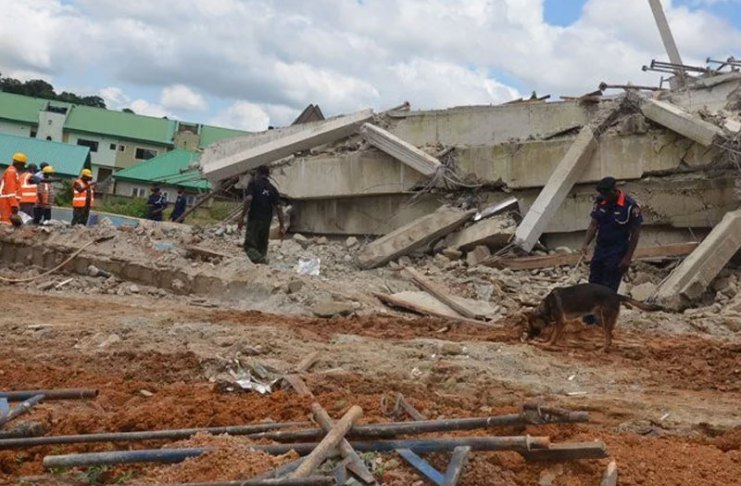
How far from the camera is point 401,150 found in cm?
1338

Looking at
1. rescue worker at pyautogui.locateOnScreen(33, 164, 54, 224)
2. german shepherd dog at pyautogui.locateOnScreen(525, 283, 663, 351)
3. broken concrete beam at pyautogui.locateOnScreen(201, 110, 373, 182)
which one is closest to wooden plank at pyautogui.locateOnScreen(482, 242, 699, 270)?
german shepherd dog at pyautogui.locateOnScreen(525, 283, 663, 351)

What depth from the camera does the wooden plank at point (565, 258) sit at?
11.2 meters

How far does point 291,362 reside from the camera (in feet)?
21.9

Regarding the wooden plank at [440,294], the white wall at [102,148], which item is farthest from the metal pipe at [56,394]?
the white wall at [102,148]

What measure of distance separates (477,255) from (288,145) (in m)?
4.68

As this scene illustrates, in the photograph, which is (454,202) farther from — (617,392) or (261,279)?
(617,392)

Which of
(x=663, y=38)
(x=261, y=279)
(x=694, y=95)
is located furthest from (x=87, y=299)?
(x=663, y=38)

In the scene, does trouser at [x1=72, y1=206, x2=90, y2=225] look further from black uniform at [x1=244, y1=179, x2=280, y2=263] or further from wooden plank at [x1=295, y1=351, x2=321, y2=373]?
wooden plank at [x1=295, y1=351, x2=321, y2=373]

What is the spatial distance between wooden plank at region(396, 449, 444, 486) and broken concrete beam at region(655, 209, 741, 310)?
24.1 feet

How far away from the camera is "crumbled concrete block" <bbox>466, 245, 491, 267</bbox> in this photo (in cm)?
1182

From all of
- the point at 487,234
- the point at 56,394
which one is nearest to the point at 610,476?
the point at 56,394

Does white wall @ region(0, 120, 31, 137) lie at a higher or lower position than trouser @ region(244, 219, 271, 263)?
higher

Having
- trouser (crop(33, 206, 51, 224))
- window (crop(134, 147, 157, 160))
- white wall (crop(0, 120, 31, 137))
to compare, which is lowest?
trouser (crop(33, 206, 51, 224))

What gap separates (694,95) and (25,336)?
1048 cm
